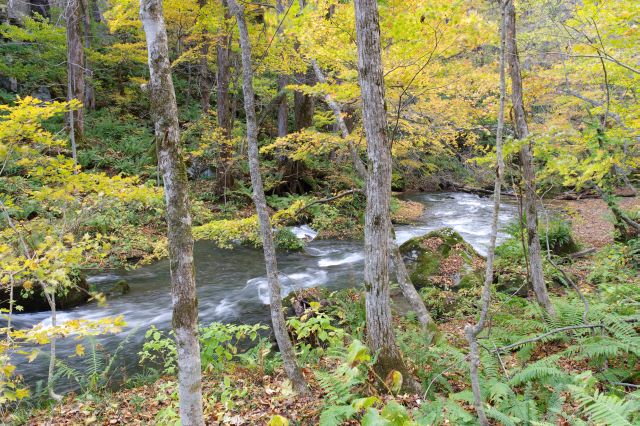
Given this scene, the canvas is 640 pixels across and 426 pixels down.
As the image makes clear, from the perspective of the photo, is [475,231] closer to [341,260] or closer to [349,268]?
[341,260]

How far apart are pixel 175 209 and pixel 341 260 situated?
9410mm

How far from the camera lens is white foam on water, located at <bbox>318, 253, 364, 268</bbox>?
12070 millimetres

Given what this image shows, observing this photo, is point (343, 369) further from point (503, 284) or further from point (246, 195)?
point (246, 195)

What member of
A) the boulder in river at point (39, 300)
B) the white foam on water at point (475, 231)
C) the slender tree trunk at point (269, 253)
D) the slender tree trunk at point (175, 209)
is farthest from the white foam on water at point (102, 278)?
the white foam on water at point (475, 231)

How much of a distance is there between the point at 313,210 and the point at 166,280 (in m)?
6.80

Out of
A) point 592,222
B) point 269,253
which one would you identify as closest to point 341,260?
point 269,253

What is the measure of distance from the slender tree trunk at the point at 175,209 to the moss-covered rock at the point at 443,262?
7151 millimetres

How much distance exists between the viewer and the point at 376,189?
400 cm

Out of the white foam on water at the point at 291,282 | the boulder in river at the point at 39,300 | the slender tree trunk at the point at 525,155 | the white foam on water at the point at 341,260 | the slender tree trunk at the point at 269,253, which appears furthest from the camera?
the white foam on water at the point at 341,260

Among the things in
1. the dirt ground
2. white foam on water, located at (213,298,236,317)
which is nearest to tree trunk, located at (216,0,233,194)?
white foam on water, located at (213,298,236,317)

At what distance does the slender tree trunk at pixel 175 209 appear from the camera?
3170mm

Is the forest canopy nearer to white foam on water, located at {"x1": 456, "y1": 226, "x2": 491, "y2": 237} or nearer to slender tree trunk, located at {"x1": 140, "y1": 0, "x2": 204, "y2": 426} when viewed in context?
slender tree trunk, located at {"x1": 140, "y1": 0, "x2": 204, "y2": 426}

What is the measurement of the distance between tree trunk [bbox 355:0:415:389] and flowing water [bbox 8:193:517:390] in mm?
2402

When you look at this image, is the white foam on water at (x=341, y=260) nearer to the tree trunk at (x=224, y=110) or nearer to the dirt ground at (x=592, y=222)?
the dirt ground at (x=592, y=222)
